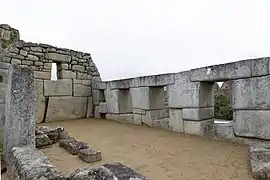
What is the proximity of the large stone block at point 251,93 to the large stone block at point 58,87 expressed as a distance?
5.77 metres

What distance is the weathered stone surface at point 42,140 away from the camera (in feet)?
13.9

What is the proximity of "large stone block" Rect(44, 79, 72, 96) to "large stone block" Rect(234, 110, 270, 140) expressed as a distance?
584 centimetres

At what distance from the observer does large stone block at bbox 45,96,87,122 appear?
800cm

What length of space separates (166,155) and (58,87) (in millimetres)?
5485

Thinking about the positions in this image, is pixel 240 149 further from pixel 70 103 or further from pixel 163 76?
A: pixel 70 103

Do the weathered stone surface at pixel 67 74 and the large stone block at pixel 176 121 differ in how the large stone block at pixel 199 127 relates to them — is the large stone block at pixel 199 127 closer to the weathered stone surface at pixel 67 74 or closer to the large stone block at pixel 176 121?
the large stone block at pixel 176 121

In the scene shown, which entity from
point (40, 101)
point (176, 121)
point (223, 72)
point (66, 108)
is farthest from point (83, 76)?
point (223, 72)

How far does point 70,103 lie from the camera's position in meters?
8.45

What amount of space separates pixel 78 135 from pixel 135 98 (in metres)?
1.88

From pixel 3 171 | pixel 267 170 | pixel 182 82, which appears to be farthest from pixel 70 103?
pixel 267 170

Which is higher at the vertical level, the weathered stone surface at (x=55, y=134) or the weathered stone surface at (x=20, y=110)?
the weathered stone surface at (x=20, y=110)

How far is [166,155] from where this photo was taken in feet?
12.7

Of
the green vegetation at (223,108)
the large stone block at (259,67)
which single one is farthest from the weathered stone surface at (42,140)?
the green vegetation at (223,108)

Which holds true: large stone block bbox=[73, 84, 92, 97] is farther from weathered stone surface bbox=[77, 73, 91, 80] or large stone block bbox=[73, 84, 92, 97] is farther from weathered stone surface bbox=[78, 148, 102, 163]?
weathered stone surface bbox=[78, 148, 102, 163]
